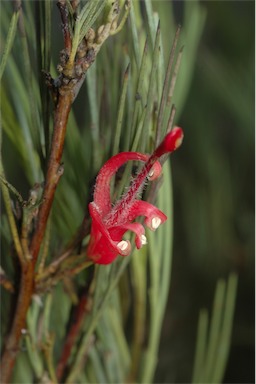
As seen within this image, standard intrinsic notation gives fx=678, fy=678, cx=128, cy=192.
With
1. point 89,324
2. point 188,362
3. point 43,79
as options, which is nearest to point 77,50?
point 43,79

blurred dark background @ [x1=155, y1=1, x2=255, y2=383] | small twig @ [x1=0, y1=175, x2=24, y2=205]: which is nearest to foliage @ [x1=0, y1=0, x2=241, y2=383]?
small twig @ [x1=0, y1=175, x2=24, y2=205]

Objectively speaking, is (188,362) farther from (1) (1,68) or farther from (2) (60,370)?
(1) (1,68)

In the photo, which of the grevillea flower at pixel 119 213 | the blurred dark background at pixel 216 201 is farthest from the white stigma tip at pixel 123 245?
the blurred dark background at pixel 216 201

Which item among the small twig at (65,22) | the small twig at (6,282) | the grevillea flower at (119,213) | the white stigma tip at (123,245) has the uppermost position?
the small twig at (65,22)

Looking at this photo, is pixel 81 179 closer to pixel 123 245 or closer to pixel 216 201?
pixel 123 245

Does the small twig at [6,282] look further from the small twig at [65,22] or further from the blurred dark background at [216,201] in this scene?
the blurred dark background at [216,201]
